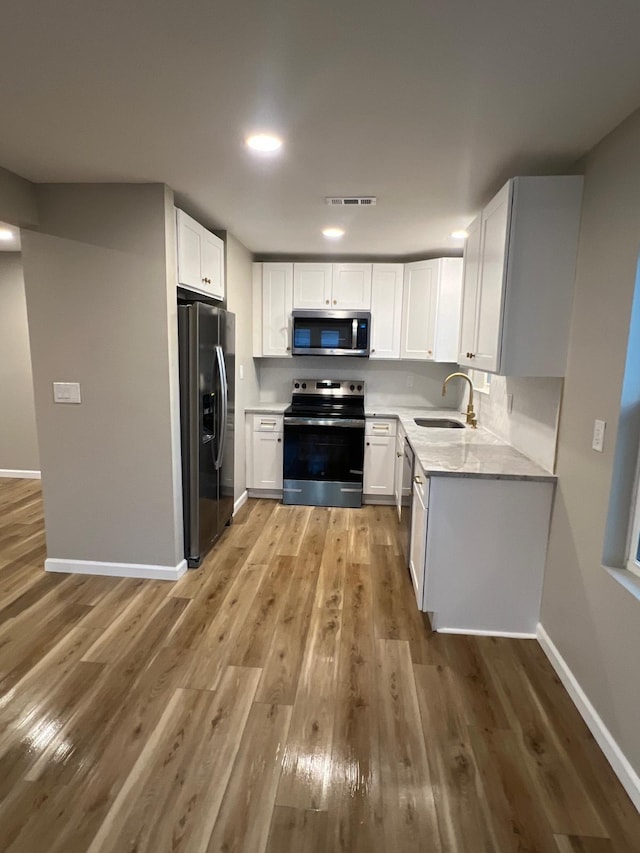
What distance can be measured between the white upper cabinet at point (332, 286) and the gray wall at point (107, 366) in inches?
70.7

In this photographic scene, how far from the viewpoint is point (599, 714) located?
1.73 meters

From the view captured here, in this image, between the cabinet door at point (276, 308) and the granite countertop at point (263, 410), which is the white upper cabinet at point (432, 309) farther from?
the granite countertop at point (263, 410)

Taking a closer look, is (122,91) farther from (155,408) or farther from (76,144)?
(155,408)

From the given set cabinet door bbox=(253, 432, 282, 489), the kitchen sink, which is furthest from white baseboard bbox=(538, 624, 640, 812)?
cabinet door bbox=(253, 432, 282, 489)

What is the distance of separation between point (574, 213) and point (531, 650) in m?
2.12

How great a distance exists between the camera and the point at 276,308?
4293 mm

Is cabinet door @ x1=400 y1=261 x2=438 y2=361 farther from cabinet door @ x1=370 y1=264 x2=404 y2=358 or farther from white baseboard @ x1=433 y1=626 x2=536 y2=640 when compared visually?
white baseboard @ x1=433 y1=626 x2=536 y2=640

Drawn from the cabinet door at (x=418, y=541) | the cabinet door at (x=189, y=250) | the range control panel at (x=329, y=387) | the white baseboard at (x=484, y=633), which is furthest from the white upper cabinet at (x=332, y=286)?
the white baseboard at (x=484, y=633)

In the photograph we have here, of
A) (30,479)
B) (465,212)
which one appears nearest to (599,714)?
(465,212)

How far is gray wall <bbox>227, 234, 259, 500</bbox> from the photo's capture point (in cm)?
364

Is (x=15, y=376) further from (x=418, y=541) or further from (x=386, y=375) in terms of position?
(x=418, y=541)

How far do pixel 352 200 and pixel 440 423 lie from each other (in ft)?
7.02

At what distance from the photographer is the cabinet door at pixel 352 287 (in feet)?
13.8

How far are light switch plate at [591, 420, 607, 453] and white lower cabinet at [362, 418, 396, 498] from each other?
92.3 inches
